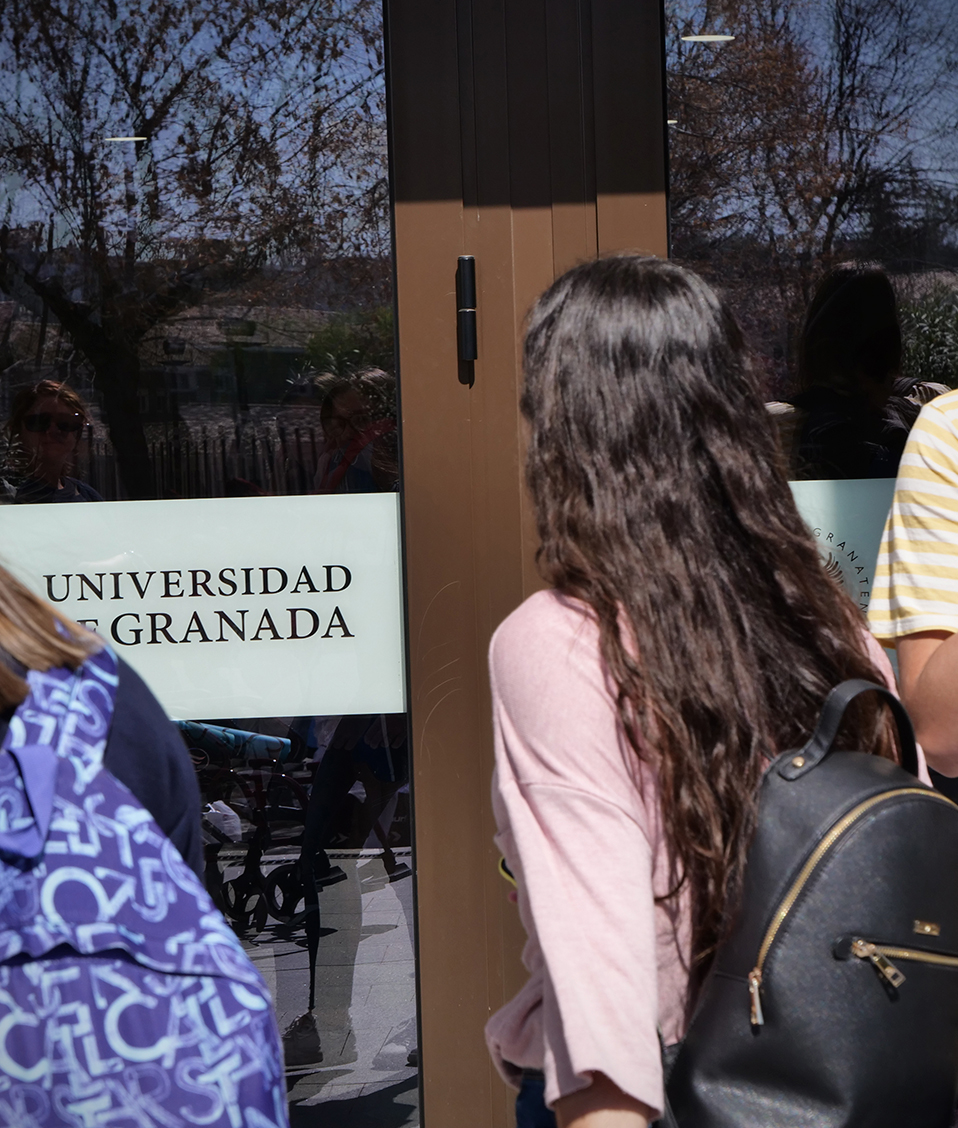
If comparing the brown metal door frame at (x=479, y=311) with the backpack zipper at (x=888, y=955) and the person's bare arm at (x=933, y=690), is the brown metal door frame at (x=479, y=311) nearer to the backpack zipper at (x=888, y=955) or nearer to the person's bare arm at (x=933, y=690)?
the person's bare arm at (x=933, y=690)

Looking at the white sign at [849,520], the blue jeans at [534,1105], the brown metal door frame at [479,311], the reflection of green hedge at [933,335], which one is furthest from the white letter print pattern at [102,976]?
the reflection of green hedge at [933,335]

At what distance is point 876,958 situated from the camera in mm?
1017

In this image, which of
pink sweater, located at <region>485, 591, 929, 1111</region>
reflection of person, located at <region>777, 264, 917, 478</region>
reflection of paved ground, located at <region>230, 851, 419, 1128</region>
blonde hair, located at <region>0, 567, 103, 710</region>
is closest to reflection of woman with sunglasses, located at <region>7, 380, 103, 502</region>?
reflection of paved ground, located at <region>230, 851, 419, 1128</region>

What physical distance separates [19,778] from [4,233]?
1674mm

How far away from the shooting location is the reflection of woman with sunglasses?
2.48 metres

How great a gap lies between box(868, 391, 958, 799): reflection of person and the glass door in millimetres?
1235

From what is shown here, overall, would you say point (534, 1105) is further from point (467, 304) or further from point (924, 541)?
point (467, 304)

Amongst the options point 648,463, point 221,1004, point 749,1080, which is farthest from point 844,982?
point 221,1004

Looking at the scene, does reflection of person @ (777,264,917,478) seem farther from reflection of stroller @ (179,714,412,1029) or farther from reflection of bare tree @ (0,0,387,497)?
reflection of stroller @ (179,714,412,1029)

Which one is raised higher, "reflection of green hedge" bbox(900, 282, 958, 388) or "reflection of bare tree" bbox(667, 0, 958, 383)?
"reflection of bare tree" bbox(667, 0, 958, 383)

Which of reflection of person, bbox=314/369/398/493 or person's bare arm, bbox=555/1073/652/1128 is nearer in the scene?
person's bare arm, bbox=555/1073/652/1128

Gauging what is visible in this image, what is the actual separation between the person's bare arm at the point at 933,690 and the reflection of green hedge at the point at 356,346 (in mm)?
1364

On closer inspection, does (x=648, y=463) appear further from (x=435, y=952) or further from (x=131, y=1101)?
(x=435, y=952)

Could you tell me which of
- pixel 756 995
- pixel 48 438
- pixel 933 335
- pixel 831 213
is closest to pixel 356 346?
pixel 48 438
